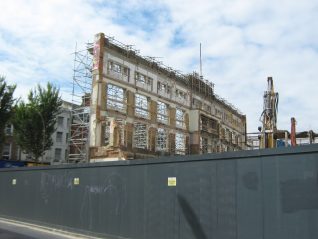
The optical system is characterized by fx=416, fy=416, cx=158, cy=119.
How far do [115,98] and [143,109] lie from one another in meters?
4.00

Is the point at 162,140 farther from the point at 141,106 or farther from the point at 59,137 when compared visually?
the point at 59,137

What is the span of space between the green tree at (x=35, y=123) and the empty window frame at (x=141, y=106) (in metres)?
8.89

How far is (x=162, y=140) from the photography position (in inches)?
1884

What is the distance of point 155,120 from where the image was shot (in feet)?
152

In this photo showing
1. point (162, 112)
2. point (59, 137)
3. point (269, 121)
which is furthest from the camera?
Answer: point (59, 137)

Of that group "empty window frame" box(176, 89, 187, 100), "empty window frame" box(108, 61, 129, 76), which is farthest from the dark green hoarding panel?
"empty window frame" box(176, 89, 187, 100)

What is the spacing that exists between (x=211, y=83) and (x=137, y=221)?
2090 inches

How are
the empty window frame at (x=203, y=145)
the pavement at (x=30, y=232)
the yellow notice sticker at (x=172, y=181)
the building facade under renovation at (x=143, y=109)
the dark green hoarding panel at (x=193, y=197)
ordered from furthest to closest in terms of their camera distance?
the empty window frame at (x=203, y=145) → the building facade under renovation at (x=143, y=109) → the pavement at (x=30, y=232) → the yellow notice sticker at (x=172, y=181) → the dark green hoarding panel at (x=193, y=197)

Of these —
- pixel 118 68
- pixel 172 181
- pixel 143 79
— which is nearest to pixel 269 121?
pixel 172 181

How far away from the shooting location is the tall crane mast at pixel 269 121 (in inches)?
954

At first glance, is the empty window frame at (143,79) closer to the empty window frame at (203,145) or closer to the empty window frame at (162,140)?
the empty window frame at (162,140)

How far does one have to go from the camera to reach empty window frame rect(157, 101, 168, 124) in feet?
157

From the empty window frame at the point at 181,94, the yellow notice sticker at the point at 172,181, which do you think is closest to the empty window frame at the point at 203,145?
the empty window frame at the point at 181,94

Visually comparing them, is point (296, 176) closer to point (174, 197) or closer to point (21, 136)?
point (174, 197)
